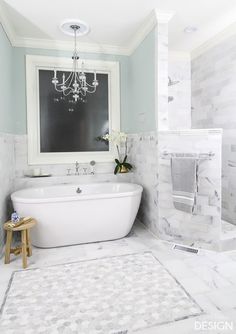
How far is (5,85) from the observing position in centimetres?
305

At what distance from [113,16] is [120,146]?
71.3 inches

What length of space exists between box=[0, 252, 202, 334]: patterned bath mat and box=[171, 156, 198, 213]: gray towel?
71 cm

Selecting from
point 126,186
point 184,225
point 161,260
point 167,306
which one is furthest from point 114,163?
point 167,306

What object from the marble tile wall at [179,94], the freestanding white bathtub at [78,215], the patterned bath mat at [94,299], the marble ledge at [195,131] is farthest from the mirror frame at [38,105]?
the patterned bath mat at [94,299]

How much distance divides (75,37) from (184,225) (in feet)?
9.51

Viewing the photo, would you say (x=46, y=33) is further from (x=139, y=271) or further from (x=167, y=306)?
(x=167, y=306)

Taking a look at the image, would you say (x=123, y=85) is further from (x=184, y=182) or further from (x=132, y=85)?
(x=184, y=182)

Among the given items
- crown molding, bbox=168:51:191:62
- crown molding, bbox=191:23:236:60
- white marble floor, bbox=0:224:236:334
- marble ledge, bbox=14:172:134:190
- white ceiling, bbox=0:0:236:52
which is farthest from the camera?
crown molding, bbox=168:51:191:62

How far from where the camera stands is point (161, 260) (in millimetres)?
2504

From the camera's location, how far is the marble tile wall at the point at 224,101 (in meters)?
3.26

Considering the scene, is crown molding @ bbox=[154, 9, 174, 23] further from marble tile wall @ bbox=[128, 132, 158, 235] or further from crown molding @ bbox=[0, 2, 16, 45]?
crown molding @ bbox=[0, 2, 16, 45]

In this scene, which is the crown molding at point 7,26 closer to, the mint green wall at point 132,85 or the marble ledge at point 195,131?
the mint green wall at point 132,85

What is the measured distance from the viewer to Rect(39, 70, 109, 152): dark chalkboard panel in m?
3.63

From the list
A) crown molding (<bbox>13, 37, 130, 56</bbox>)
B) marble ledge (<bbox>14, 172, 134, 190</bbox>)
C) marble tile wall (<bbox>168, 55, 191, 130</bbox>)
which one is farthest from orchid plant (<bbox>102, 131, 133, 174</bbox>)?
crown molding (<bbox>13, 37, 130, 56</bbox>)
